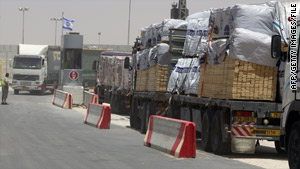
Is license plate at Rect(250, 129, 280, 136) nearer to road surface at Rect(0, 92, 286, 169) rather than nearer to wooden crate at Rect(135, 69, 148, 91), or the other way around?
road surface at Rect(0, 92, 286, 169)

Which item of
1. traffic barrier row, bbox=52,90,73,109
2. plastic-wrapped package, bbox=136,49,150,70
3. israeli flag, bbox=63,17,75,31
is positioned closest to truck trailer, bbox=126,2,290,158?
plastic-wrapped package, bbox=136,49,150,70

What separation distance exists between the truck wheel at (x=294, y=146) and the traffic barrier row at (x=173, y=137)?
10.6 ft

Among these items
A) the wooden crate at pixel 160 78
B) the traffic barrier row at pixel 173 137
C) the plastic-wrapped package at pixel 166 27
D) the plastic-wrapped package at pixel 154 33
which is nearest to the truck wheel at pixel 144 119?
the wooden crate at pixel 160 78

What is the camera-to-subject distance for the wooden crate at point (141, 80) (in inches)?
992

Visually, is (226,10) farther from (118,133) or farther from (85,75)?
(85,75)

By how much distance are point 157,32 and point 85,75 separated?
3827 cm

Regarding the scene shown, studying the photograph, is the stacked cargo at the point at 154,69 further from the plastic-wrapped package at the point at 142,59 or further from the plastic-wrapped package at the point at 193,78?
the plastic-wrapped package at the point at 193,78

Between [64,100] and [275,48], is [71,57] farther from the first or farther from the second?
[275,48]

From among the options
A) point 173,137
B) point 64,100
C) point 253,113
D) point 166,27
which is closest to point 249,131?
point 253,113

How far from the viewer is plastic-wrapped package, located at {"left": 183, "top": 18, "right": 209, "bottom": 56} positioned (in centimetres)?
1961

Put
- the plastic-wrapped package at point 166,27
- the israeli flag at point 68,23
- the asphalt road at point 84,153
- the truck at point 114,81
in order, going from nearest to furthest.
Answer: the asphalt road at point 84,153, the plastic-wrapped package at point 166,27, the truck at point 114,81, the israeli flag at point 68,23

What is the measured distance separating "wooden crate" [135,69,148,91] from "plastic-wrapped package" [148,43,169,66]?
1.60 meters

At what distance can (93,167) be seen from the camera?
13031 mm

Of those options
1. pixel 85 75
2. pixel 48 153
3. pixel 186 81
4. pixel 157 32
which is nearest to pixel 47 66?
pixel 85 75
